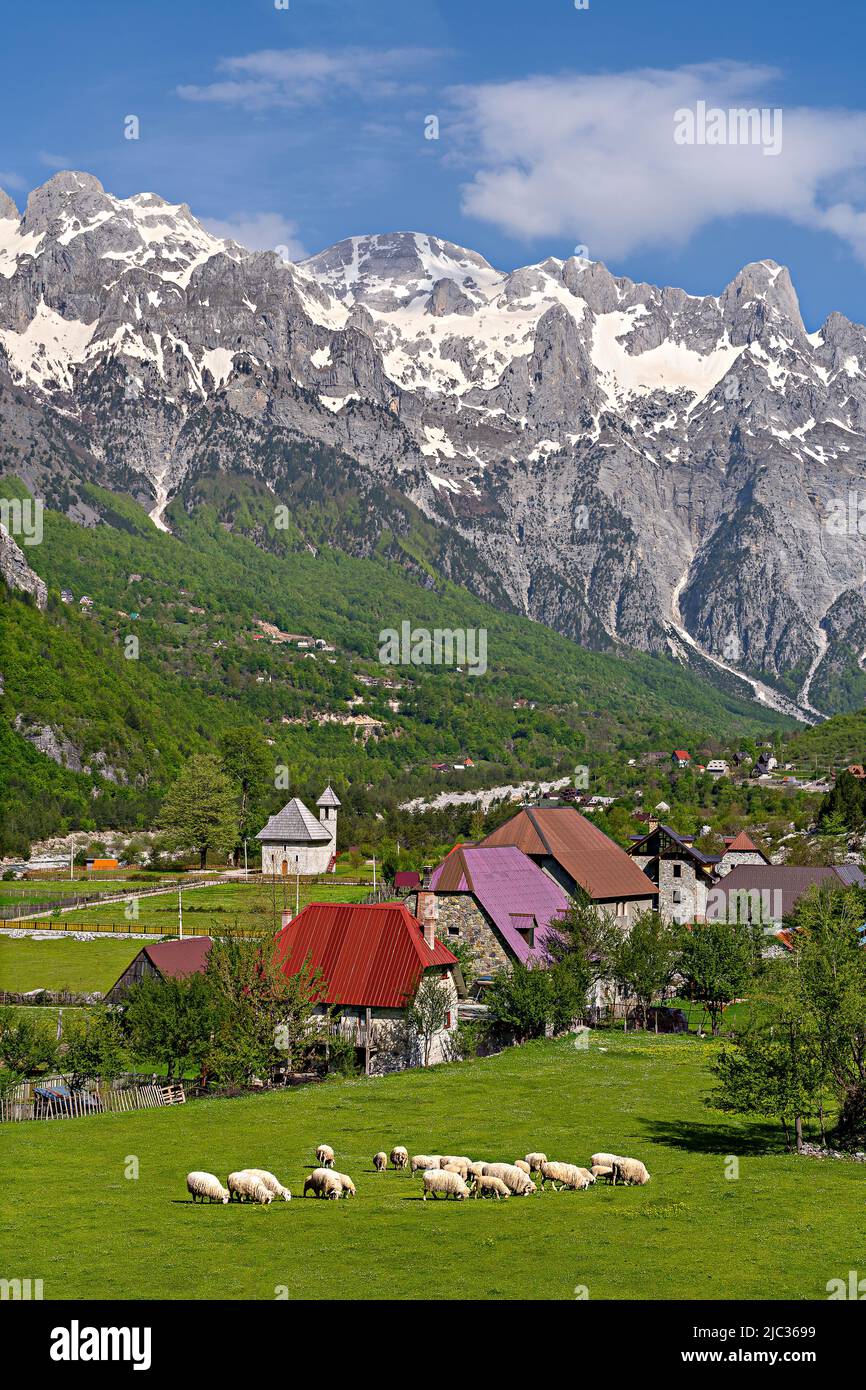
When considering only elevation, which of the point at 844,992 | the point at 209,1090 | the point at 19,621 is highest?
the point at 19,621

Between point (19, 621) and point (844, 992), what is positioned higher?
point (19, 621)

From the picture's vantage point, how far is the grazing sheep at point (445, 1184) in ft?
89.3

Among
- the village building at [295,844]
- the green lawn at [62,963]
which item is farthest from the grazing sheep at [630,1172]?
the village building at [295,844]

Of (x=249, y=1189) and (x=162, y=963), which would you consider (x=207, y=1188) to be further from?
(x=162, y=963)

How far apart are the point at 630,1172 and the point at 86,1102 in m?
19.3

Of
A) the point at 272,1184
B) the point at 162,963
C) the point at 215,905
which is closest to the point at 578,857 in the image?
the point at 162,963

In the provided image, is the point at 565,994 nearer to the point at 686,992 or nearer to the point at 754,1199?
the point at 686,992

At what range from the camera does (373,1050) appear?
46188mm

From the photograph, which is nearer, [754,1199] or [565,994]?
[754,1199]

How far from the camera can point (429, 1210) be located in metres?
25.7
